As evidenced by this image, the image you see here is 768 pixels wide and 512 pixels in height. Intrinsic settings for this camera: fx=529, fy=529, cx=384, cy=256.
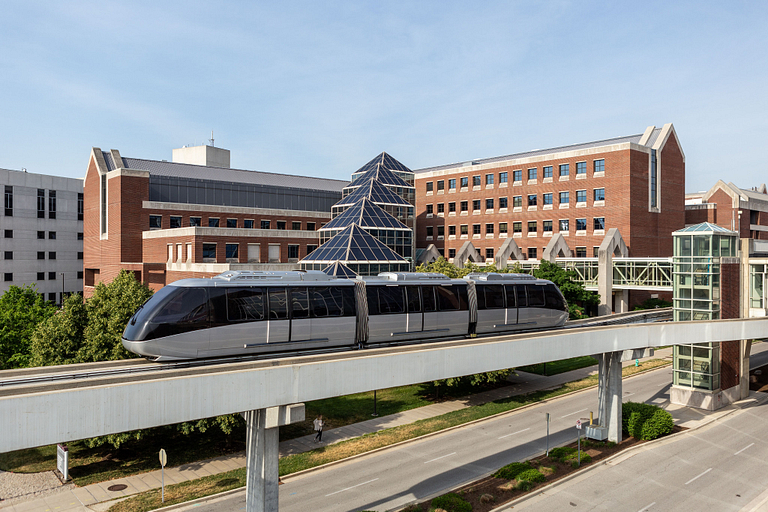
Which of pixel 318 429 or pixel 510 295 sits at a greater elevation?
pixel 510 295

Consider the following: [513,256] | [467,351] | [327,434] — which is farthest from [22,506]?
[513,256]

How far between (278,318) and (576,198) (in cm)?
6101

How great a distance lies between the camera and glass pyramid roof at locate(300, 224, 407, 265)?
55094 mm

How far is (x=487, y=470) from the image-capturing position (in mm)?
25672

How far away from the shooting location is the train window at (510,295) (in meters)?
26.6

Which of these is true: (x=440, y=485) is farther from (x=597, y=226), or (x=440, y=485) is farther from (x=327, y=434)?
(x=597, y=226)

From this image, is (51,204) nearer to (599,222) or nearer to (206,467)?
(206,467)

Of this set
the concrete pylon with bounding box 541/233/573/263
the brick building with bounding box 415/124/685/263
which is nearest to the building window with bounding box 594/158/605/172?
the brick building with bounding box 415/124/685/263

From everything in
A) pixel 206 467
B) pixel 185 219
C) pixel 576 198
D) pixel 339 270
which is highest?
pixel 576 198

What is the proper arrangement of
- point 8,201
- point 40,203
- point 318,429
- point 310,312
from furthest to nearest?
point 40,203, point 8,201, point 318,429, point 310,312

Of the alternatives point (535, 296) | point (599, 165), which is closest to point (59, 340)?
point (535, 296)

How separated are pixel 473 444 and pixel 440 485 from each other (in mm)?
6181

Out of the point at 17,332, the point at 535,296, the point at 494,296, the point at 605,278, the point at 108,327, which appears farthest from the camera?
the point at 605,278

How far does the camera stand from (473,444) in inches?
1162
